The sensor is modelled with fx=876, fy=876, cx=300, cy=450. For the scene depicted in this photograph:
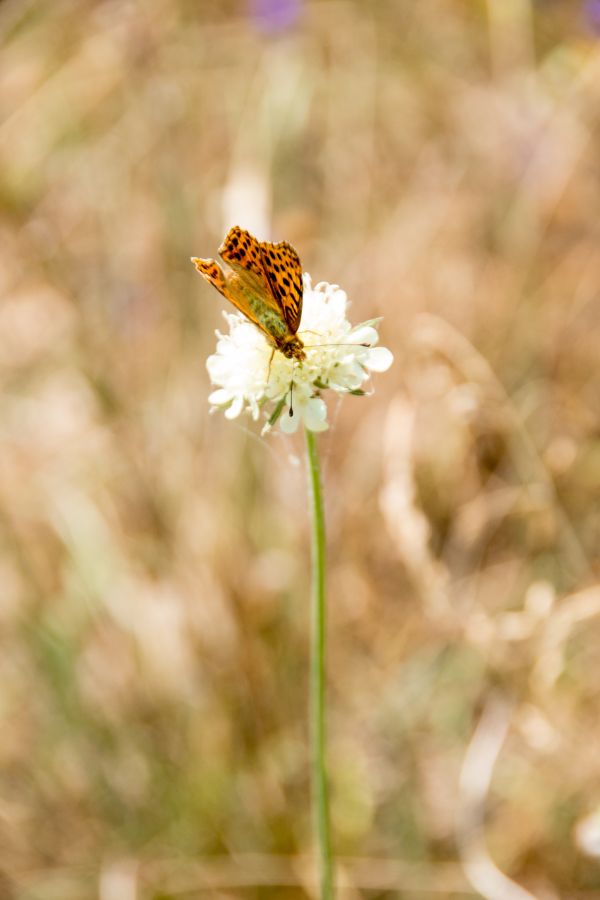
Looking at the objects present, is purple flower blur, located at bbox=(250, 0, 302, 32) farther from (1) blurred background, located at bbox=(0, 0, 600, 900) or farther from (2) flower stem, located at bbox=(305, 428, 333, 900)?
(2) flower stem, located at bbox=(305, 428, 333, 900)

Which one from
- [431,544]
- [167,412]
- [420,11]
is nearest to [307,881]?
[431,544]

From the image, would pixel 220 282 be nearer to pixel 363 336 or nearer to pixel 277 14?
pixel 363 336

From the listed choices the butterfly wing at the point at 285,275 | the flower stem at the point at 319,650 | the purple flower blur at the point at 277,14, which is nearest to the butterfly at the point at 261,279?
the butterfly wing at the point at 285,275

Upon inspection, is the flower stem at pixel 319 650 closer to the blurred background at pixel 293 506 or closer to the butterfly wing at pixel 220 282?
the butterfly wing at pixel 220 282

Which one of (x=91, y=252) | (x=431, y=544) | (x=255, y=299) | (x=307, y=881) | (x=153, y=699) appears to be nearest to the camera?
(x=255, y=299)

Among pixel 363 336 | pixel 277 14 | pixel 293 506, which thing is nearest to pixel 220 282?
pixel 363 336

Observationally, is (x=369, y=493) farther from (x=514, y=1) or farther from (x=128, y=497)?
(x=514, y=1)
